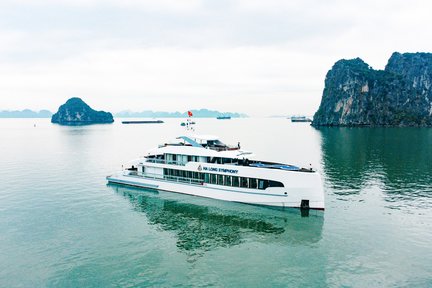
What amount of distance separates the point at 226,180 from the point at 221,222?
7731 millimetres

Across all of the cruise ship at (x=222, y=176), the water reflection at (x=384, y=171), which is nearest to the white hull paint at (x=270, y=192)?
the cruise ship at (x=222, y=176)

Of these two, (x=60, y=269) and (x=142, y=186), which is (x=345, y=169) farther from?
(x=60, y=269)

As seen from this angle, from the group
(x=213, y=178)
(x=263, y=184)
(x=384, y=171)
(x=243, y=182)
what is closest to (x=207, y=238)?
(x=243, y=182)

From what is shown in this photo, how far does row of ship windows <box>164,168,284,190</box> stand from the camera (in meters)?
37.4

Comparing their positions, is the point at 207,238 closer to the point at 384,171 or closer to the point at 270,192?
the point at 270,192

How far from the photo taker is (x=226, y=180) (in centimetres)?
4009

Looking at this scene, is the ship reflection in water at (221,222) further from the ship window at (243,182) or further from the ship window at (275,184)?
the ship window at (275,184)

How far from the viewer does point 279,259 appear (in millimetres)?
24844

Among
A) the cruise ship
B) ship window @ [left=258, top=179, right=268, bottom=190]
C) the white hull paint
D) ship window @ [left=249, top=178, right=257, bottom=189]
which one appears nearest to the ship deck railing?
the cruise ship

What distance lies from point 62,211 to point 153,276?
793 inches

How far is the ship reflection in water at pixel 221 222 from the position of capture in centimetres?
2870

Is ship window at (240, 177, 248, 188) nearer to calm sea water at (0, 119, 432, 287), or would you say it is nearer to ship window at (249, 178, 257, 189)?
ship window at (249, 178, 257, 189)

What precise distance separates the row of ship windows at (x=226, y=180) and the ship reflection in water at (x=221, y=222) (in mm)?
2523

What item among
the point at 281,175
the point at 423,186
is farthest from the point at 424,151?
the point at 281,175
